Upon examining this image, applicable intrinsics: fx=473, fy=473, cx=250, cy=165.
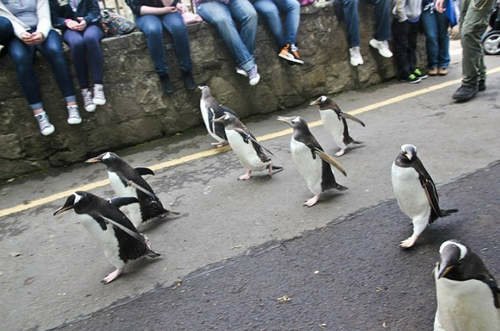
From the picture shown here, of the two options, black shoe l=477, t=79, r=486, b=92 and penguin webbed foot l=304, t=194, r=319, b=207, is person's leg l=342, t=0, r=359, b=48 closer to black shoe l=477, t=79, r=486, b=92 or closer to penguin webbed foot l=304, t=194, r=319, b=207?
black shoe l=477, t=79, r=486, b=92

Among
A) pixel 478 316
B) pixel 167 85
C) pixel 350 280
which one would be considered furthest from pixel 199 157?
pixel 478 316

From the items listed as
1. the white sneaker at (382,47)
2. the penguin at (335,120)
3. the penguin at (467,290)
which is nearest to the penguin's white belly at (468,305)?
the penguin at (467,290)

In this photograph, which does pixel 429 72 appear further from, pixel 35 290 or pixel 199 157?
pixel 35 290

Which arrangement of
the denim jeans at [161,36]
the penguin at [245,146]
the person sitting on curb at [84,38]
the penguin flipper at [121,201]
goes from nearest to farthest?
the penguin flipper at [121,201] < the penguin at [245,146] < the person sitting on curb at [84,38] < the denim jeans at [161,36]

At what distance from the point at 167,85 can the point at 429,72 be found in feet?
10.5

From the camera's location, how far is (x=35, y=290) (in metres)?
2.57

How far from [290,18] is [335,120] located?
1.77 metres

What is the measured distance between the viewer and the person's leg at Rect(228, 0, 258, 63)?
4.72m

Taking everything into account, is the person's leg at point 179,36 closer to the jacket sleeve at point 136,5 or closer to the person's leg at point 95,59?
the jacket sleeve at point 136,5

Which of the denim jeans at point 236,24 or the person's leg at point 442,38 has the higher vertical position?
the denim jeans at point 236,24

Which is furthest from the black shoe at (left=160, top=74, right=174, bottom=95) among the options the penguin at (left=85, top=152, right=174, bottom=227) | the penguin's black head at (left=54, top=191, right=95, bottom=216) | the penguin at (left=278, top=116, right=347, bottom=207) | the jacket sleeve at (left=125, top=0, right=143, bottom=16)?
the penguin's black head at (left=54, top=191, right=95, bottom=216)

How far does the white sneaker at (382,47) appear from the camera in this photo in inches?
215

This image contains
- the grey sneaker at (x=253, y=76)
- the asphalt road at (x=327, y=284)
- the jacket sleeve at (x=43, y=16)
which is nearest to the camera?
the asphalt road at (x=327, y=284)

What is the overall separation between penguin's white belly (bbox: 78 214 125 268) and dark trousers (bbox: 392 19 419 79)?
432 cm
